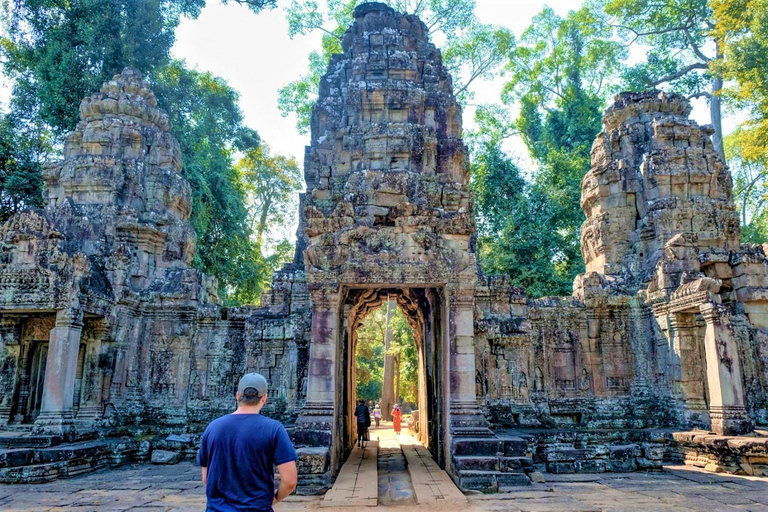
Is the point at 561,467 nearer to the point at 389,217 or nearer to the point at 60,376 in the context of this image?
the point at 389,217

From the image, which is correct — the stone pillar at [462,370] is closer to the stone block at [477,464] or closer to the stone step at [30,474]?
the stone block at [477,464]

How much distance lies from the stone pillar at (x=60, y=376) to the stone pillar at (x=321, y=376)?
4896mm

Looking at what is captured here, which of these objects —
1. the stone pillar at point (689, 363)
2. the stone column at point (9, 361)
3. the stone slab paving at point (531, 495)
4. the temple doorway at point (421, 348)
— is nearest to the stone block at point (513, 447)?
the stone slab paving at point (531, 495)

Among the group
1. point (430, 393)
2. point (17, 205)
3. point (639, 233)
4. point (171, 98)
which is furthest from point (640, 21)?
point (17, 205)

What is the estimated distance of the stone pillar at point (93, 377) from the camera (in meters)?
11.2

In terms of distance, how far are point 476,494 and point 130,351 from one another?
340 inches

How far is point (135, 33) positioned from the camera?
2122 cm

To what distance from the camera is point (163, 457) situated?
10453 millimetres

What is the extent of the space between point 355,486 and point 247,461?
182 inches

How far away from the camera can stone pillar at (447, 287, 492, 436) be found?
7.76 meters

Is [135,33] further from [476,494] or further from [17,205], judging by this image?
[476,494]

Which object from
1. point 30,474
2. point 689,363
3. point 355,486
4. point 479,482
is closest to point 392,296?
point 355,486

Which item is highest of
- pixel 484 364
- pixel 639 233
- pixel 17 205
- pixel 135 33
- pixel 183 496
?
pixel 135 33

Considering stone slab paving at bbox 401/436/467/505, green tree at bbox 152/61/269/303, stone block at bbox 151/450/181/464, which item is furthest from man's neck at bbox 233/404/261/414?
green tree at bbox 152/61/269/303
